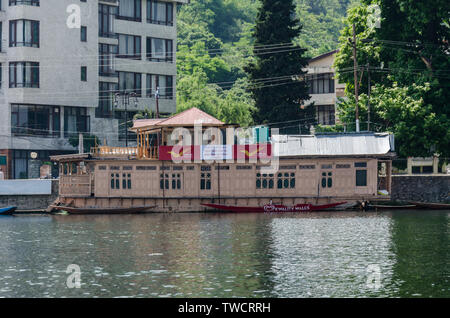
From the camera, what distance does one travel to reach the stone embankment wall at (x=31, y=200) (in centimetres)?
6378

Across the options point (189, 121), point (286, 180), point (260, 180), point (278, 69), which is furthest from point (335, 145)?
point (278, 69)

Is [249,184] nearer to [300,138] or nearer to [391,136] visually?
[300,138]

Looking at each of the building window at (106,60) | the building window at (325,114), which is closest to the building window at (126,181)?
the building window at (106,60)

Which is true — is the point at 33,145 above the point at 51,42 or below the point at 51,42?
below

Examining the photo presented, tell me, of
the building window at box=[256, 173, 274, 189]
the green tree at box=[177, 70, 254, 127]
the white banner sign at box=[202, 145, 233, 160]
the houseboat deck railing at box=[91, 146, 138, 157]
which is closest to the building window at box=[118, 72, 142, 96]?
the green tree at box=[177, 70, 254, 127]

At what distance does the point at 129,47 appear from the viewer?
89500 mm

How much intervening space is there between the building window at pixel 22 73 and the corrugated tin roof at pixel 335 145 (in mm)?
29396

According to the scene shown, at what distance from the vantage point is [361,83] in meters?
67.7

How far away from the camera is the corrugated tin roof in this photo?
5978 cm

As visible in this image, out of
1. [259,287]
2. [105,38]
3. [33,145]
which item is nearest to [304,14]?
[105,38]

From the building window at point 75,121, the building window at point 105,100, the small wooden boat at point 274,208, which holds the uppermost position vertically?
the building window at point 105,100

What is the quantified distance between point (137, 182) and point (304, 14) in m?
109

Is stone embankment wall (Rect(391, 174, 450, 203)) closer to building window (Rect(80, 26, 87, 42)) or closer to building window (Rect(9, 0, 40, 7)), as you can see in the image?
building window (Rect(80, 26, 87, 42))
